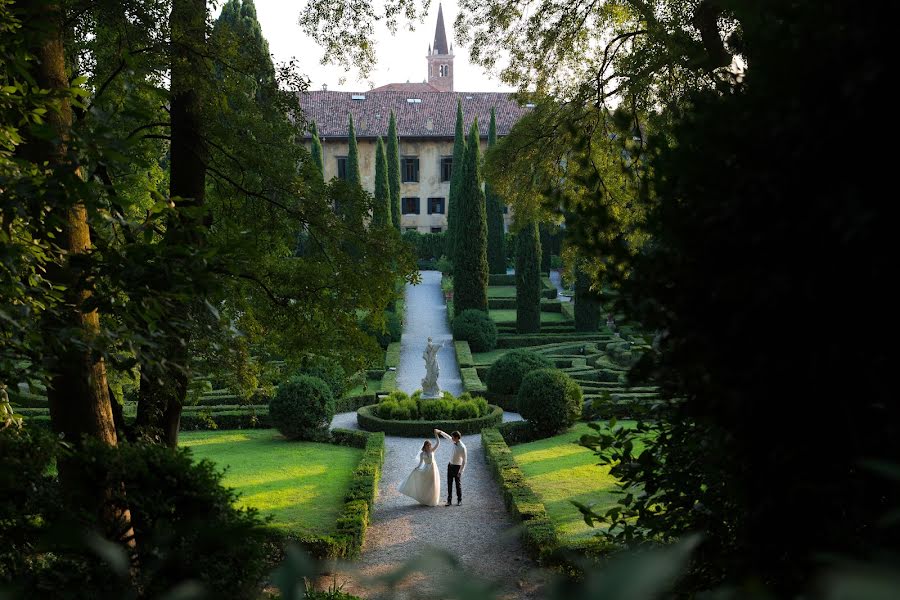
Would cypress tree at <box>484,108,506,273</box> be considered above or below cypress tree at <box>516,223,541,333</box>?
above

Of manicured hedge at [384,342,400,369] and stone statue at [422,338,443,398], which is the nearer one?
stone statue at [422,338,443,398]

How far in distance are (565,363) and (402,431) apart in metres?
6.90

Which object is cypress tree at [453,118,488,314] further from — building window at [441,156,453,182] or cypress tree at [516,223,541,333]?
building window at [441,156,453,182]

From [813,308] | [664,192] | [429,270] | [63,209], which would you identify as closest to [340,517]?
[63,209]

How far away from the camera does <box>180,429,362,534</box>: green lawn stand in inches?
476

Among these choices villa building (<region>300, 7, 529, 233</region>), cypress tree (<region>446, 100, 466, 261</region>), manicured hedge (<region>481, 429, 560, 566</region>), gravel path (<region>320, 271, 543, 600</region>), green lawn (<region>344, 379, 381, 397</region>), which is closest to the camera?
gravel path (<region>320, 271, 543, 600</region>)

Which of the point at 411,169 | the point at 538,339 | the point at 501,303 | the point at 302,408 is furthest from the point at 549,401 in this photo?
the point at 411,169

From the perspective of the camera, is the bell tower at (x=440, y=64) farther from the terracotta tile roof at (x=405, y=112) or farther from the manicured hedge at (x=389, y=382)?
the manicured hedge at (x=389, y=382)

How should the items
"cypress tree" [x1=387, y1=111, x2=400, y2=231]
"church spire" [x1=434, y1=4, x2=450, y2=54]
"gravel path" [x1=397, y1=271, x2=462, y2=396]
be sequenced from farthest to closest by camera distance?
"church spire" [x1=434, y1=4, x2=450, y2=54] < "cypress tree" [x1=387, y1=111, x2=400, y2=231] < "gravel path" [x1=397, y1=271, x2=462, y2=396]

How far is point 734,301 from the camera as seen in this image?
8.02 ft

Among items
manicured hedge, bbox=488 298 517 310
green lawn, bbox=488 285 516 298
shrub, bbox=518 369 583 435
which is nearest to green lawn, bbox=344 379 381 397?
shrub, bbox=518 369 583 435

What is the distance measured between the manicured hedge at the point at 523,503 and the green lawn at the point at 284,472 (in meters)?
2.38

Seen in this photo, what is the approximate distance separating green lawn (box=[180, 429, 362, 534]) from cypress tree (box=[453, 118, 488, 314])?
41.2ft

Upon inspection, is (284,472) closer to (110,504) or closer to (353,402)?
(353,402)
